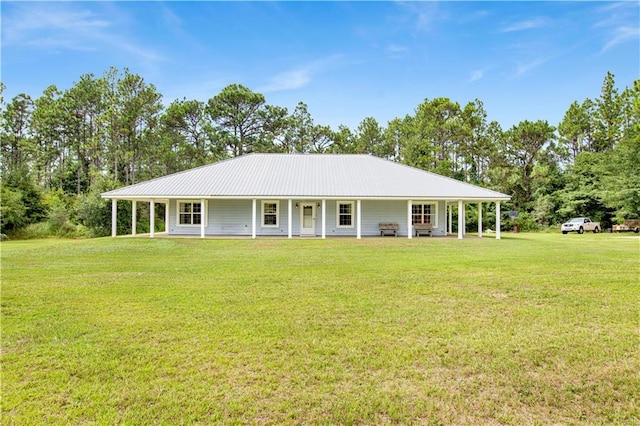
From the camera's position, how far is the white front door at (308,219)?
21.3 m

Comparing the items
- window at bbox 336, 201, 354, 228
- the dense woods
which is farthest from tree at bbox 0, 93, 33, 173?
window at bbox 336, 201, 354, 228

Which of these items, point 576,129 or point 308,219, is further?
point 576,129

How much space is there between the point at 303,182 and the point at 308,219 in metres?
2.09

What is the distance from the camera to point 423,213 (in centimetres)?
2198

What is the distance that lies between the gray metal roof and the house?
5 centimetres

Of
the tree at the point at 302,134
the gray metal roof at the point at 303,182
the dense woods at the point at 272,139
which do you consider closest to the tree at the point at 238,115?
the dense woods at the point at 272,139

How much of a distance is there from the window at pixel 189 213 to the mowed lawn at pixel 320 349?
13084 mm

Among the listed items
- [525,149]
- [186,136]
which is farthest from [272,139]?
[525,149]

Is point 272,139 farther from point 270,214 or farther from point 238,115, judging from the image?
point 270,214

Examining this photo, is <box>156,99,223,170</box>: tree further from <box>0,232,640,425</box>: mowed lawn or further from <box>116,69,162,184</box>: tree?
<box>0,232,640,425</box>: mowed lawn

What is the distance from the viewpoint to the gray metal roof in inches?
770

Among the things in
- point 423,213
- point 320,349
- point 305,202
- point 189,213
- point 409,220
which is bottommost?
point 320,349

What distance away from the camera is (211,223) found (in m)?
21.3

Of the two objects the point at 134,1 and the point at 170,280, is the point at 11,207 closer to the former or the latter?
the point at 134,1
